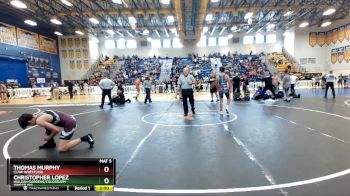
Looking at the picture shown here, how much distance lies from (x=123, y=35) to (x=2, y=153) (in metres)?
39.7

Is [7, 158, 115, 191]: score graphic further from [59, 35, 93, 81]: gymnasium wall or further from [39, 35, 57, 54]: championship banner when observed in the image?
[59, 35, 93, 81]: gymnasium wall

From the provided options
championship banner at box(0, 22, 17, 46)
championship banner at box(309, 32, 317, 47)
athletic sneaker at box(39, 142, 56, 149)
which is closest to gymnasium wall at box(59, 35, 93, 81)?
championship banner at box(0, 22, 17, 46)

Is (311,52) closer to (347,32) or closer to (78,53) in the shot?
(347,32)

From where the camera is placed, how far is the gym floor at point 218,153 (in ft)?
11.8

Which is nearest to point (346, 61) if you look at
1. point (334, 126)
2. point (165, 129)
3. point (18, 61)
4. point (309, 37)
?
point (309, 37)

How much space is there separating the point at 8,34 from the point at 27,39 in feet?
11.5

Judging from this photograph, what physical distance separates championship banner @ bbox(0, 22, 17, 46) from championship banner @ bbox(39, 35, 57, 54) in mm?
5308

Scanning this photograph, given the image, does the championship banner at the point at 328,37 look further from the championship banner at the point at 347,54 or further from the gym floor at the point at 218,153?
the gym floor at the point at 218,153

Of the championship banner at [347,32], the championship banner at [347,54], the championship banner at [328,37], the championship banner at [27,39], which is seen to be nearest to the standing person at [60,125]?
the championship banner at [27,39]

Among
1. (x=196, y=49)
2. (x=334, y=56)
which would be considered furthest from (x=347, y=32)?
(x=196, y=49)

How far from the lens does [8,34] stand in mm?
27719

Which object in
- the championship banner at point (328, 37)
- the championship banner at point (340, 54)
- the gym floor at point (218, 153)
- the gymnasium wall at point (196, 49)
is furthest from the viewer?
the gymnasium wall at point (196, 49)

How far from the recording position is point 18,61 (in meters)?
29.1

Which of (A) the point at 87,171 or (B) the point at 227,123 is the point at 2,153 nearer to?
(A) the point at 87,171
